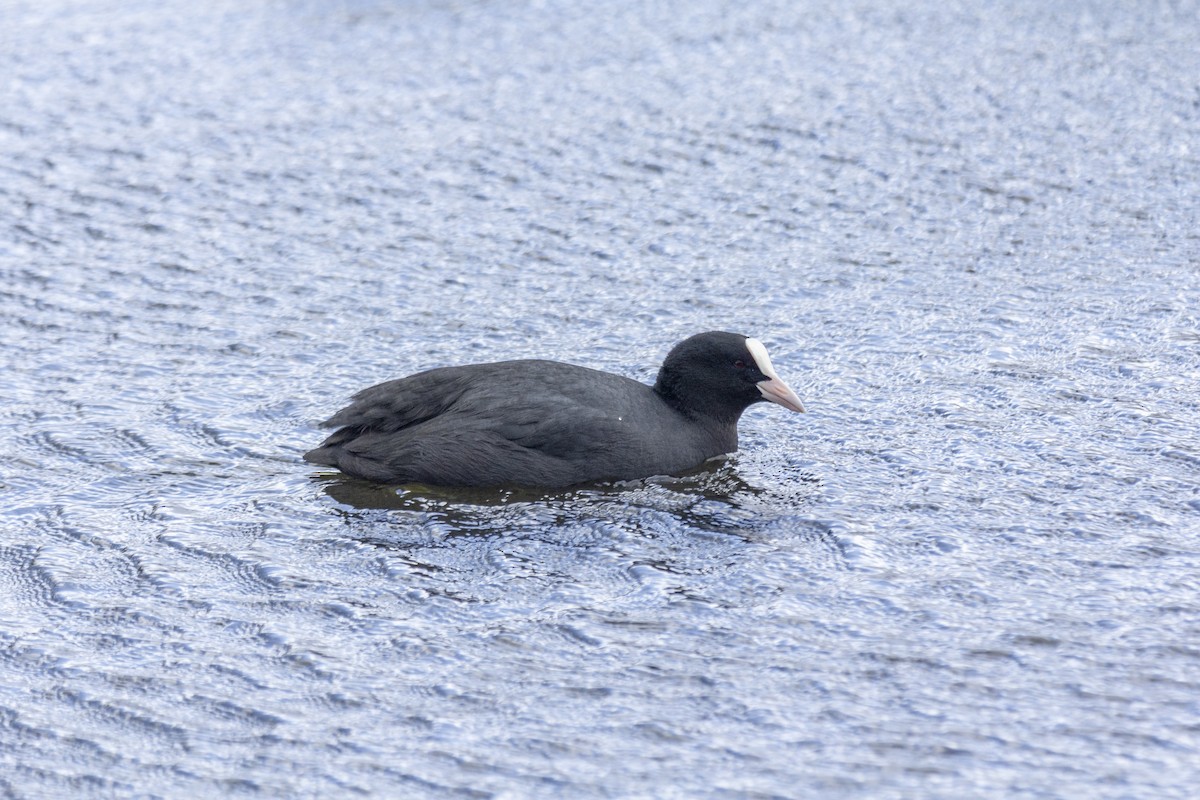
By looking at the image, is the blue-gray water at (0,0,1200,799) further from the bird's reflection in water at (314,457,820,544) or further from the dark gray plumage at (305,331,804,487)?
the dark gray plumage at (305,331,804,487)

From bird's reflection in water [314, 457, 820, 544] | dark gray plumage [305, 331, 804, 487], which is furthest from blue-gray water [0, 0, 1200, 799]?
dark gray plumage [305, 331, 804, 487]

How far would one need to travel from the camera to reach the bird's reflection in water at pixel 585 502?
7.18 m

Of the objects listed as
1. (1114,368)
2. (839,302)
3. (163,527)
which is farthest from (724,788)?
(839,302)

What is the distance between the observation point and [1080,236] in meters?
10.4

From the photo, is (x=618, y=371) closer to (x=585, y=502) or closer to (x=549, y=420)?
(x=549, y=420)

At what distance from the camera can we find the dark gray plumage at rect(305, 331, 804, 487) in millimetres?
7500

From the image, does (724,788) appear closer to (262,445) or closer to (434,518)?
(434,518)

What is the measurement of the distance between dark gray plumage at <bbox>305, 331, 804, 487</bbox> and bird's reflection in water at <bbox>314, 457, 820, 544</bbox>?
6cm

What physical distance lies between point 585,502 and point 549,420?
45cm

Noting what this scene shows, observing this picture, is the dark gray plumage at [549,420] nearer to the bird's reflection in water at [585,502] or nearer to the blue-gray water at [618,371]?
the bird's reflection in water at [585,502]

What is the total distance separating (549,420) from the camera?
753 cm

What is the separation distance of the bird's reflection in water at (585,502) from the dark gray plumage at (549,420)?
0.20 ft

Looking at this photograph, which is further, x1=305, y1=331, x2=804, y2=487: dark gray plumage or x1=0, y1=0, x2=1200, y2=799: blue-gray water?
x1=305, y1=331, x2=804, y2=487: dark gray plumage

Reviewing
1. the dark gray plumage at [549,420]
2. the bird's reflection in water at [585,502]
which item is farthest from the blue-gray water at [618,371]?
the dark gray plumage at [549,420]
